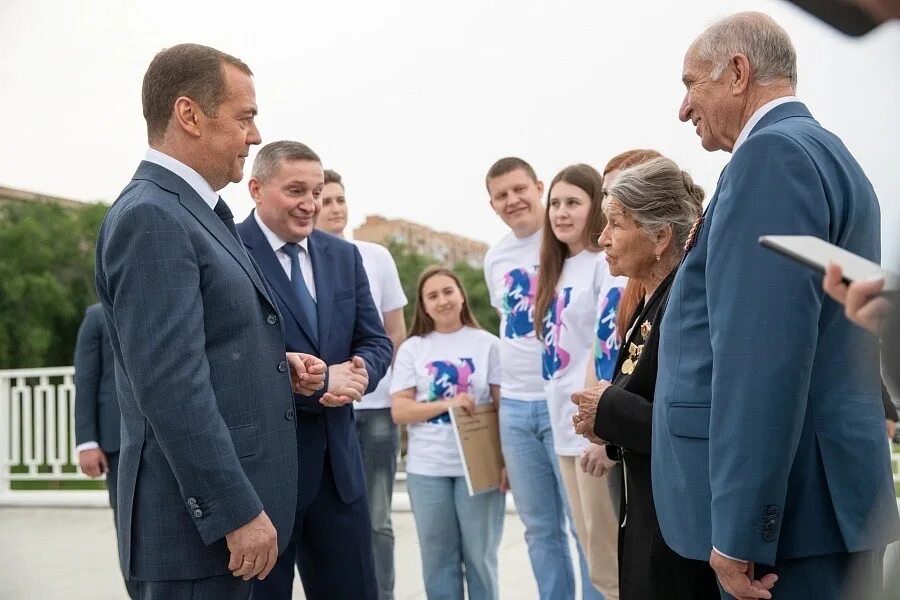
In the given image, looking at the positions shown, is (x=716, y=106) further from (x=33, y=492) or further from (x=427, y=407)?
(x=33, y=492)

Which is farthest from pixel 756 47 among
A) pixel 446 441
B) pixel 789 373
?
pixel 446 441

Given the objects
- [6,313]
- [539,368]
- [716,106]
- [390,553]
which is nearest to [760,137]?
[716,106]

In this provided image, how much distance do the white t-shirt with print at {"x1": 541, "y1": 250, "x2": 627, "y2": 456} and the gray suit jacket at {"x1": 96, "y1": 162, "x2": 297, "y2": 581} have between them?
1306 mm

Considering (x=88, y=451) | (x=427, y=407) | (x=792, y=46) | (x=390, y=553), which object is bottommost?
(x=390, y=553)

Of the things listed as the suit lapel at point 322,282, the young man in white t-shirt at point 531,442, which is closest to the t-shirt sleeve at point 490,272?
the young man in white t-shirt at point 531,442

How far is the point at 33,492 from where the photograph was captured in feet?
23.6

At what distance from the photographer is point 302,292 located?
2.62m

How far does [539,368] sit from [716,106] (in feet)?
5.42

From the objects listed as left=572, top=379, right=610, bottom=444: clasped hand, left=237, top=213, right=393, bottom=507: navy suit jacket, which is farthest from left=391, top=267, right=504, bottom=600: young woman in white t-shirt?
left=572, top=379, right=610, bottom=444: clasped hand

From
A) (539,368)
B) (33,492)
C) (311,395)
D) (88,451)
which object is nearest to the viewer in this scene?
(311,395)

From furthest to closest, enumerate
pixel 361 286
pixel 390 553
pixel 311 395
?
pixel 390 553 → pixel 361 286 → pixel 311 395

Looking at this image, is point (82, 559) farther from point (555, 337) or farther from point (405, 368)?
point (555, 337)

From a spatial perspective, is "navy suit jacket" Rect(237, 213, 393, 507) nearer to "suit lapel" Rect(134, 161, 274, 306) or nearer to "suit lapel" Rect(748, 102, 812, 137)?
"suit lapel" Rect(134, 161, 274, 306)

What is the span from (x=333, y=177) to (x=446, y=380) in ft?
3.58
